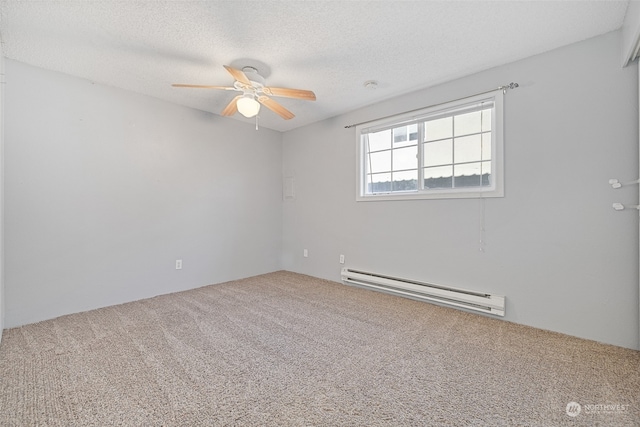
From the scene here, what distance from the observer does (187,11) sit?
6.02ft

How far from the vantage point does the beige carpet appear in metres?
1.36

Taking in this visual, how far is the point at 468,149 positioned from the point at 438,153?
12.0 inches

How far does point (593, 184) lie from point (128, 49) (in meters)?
3.92

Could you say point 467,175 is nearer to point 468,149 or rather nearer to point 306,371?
point 468,149

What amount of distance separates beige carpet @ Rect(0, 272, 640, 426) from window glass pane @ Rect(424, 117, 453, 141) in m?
1.87

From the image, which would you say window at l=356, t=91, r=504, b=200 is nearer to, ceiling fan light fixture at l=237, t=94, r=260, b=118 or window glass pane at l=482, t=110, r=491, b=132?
window glass pane at l=482, t=110, r=491, b=132

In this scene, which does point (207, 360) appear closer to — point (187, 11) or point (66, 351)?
point (66, 351)

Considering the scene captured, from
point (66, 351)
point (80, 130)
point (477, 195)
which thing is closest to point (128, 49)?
point (80, 130)

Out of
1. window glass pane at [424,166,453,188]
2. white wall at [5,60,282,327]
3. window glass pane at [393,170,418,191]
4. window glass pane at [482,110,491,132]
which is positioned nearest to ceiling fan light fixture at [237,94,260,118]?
white wall at [5,60,282,327]

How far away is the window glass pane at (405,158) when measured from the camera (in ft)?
10.5

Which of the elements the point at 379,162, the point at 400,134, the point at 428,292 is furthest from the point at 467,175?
the point at 428,292

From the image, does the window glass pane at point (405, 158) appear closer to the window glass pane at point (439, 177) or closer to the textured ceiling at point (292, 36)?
the window glass pane at point (439, 177)

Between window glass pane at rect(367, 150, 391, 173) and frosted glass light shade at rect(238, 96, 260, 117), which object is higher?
frosted glass light shade at rect(238, 96, 260, 117)

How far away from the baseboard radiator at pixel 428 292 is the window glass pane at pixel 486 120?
5.31 ft
